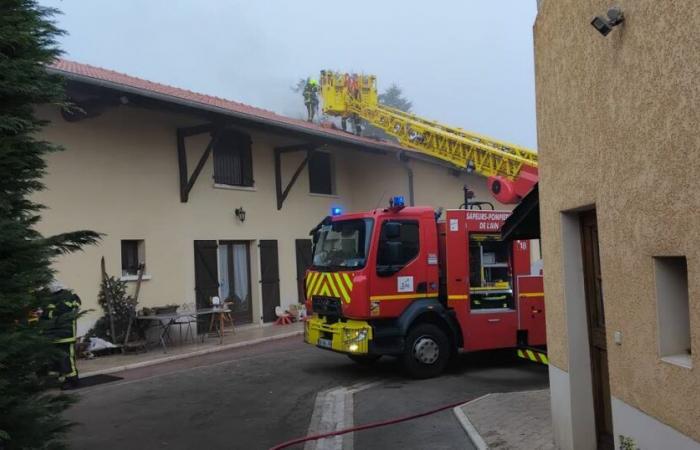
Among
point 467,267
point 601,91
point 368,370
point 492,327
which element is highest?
point 601,91

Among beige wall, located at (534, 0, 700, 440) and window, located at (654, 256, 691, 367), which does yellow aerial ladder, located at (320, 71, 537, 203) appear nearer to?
beige wall, located at (534, 0, 700, 440)

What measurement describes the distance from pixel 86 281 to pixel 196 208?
337 cm

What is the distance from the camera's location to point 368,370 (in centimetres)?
1012

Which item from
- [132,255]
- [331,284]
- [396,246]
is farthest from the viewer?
[132,255]

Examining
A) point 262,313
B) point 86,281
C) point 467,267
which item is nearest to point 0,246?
point 467,267

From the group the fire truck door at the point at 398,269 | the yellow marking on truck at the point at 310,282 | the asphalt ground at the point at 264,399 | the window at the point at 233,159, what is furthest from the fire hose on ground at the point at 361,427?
the window at the point at 233,159

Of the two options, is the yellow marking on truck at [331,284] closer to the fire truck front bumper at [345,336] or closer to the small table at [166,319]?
the fire truck front bumper at [345,336]

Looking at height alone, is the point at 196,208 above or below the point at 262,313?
above

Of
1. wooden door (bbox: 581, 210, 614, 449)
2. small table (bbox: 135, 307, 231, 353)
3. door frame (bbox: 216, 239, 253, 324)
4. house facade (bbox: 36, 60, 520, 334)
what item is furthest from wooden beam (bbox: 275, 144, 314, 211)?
wooden door (bbox: 581, 210, 614, 449)

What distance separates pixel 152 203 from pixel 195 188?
1.35 metres

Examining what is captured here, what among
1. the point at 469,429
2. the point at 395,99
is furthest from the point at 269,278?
the point at 395,99

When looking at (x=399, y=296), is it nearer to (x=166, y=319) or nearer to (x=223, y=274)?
(x=166, y=319)

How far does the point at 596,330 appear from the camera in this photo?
4773 mm

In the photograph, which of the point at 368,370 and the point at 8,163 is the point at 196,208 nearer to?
the point at 368,370
